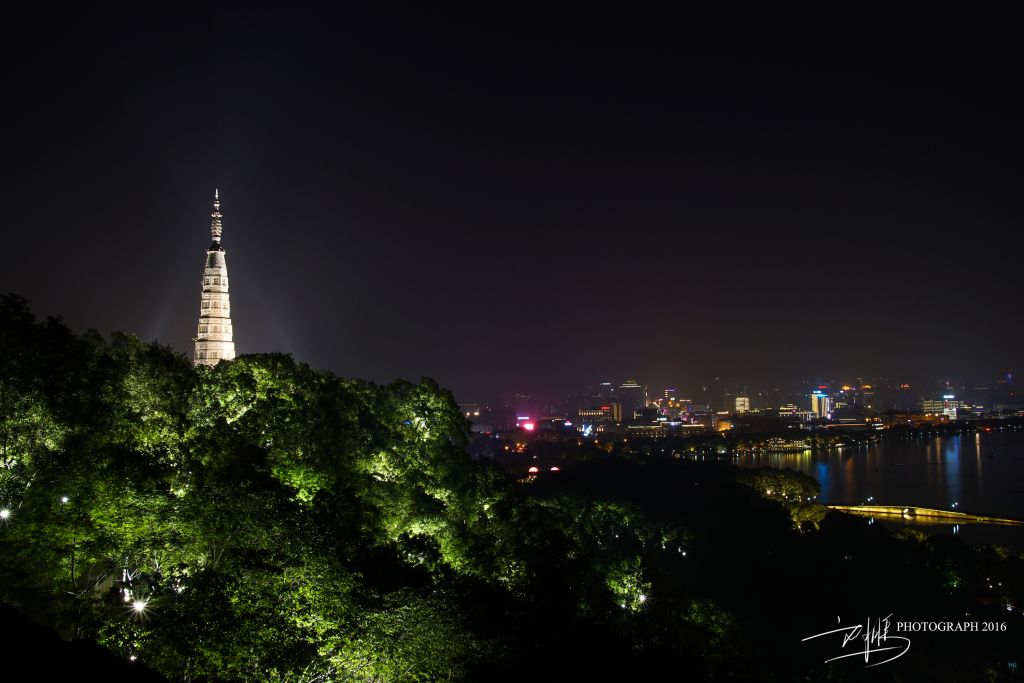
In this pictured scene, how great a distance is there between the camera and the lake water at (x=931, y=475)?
4566 centimetres

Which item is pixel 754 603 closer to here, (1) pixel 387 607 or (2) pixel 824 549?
(2) pixel 824 549

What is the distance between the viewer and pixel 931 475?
61.9m

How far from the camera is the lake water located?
4566 cm

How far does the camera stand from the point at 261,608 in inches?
300

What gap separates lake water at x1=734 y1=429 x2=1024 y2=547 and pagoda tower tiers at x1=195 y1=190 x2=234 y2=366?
37351 millimetres

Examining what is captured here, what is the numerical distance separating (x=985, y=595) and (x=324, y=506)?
73.6 ft

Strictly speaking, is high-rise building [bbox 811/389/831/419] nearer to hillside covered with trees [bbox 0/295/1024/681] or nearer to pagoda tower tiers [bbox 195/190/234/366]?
hillside covered with trees [bbox 0/295/1024/681]

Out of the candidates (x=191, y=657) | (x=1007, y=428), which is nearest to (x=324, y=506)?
(x=191, y=657)

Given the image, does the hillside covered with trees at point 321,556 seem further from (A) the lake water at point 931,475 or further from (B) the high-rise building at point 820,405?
(B) the high-rise building at point 820,405
